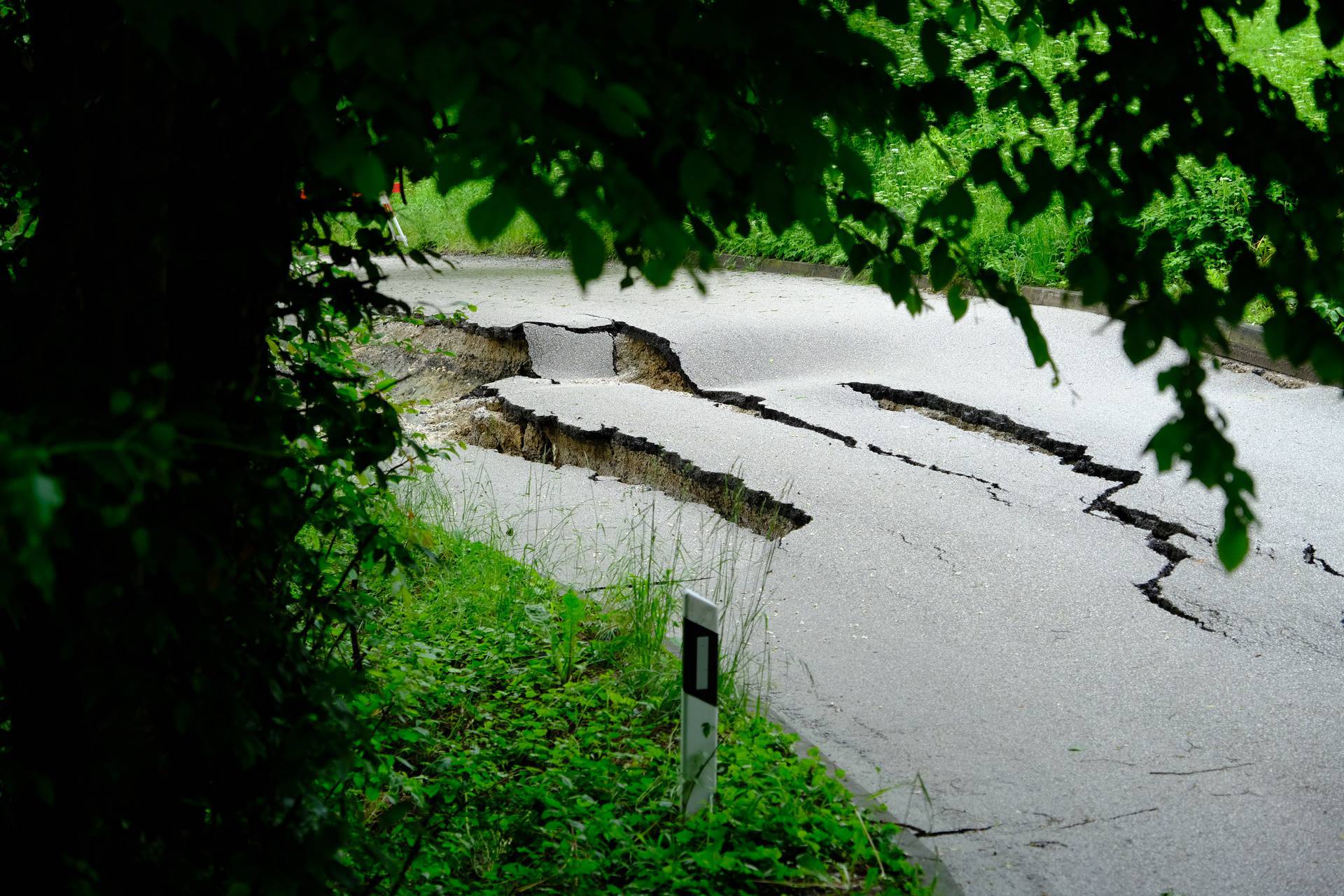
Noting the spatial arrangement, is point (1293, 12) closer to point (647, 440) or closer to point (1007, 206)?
point (647, 440)

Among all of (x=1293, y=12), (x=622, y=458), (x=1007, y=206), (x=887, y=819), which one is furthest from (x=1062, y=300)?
(x=1293, y=12)

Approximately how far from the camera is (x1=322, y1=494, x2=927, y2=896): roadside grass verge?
3.22m

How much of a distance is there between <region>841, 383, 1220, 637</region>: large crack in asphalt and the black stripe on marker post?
2.94 meters

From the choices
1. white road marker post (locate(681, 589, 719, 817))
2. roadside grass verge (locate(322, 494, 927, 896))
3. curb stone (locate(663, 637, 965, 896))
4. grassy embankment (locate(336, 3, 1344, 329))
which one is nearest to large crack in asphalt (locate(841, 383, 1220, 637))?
grassy embankment (locate(336, 3, 1344, 329))

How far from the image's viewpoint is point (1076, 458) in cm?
738

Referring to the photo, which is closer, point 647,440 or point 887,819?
point 887,819

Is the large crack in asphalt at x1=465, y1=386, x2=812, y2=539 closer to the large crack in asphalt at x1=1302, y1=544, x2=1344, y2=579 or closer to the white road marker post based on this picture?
the white road marker post

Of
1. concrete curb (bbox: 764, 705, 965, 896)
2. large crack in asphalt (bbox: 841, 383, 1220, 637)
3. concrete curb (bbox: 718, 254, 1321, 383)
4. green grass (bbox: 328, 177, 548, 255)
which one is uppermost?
green grass (bbox: 328, 177, 548, 255)

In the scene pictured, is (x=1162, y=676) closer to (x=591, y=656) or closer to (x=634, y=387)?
(x=591, y=656)

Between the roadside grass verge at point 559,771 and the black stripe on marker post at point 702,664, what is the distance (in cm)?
37

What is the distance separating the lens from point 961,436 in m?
7.96

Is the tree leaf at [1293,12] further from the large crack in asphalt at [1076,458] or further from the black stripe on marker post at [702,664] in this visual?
the large crack in asphalt at [1076,458]

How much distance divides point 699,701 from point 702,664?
116mm

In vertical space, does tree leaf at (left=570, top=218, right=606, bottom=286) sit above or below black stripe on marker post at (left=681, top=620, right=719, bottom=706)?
above
